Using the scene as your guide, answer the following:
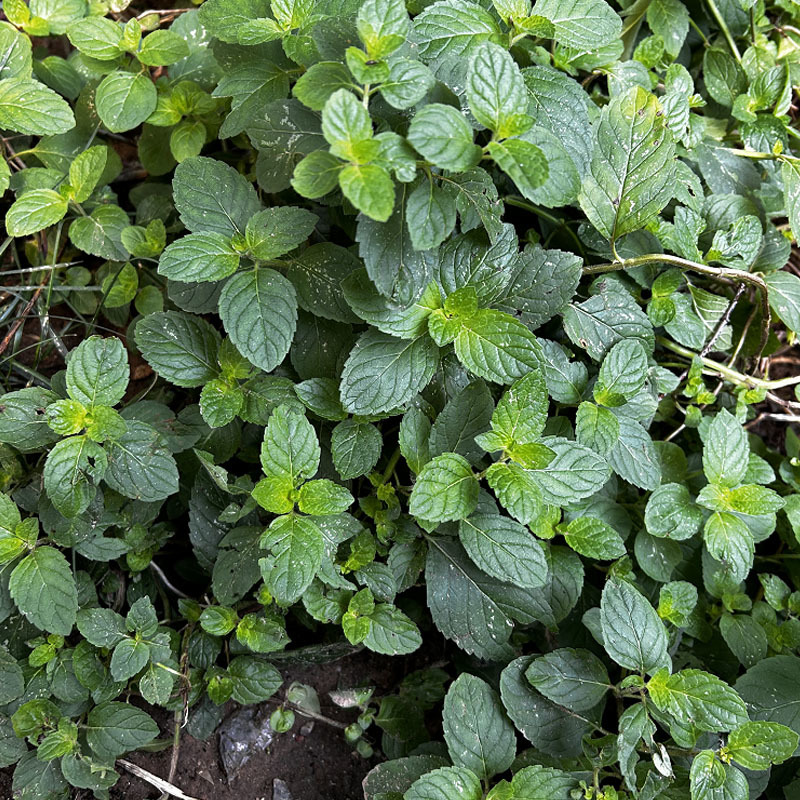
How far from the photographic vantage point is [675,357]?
2.07 meters

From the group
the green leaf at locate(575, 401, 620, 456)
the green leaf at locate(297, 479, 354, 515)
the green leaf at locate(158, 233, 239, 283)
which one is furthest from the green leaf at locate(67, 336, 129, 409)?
the green leaf at locate(575, 401, 620, 456)

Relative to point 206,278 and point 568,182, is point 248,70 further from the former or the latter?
point 568,182

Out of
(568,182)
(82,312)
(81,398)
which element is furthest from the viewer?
(82,312)

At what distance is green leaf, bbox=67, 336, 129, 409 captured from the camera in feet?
5.24

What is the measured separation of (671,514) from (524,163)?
37.0 inches

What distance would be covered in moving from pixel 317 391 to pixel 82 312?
82cm

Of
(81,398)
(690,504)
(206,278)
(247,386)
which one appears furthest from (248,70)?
(690,504)

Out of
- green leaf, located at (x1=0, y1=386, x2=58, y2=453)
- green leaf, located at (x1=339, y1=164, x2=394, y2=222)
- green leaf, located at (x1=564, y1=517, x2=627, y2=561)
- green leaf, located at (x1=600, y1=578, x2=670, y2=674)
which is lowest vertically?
green leaf, located at (x1=600, y1=578, x2=670, y2=674)

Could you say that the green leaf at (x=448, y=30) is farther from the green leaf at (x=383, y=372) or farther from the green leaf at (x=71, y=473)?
the green leaf at (x=71, y=473)

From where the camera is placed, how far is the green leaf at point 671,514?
178 cm

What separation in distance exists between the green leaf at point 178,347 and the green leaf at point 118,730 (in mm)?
754

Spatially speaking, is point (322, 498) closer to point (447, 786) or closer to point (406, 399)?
point (406, 399)

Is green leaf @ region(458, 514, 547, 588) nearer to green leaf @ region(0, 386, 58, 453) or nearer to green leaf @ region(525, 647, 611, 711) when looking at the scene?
green leaf @ region(525, 647, 611, 711)

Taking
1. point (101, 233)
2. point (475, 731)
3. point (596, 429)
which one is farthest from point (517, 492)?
point (101, 233)
